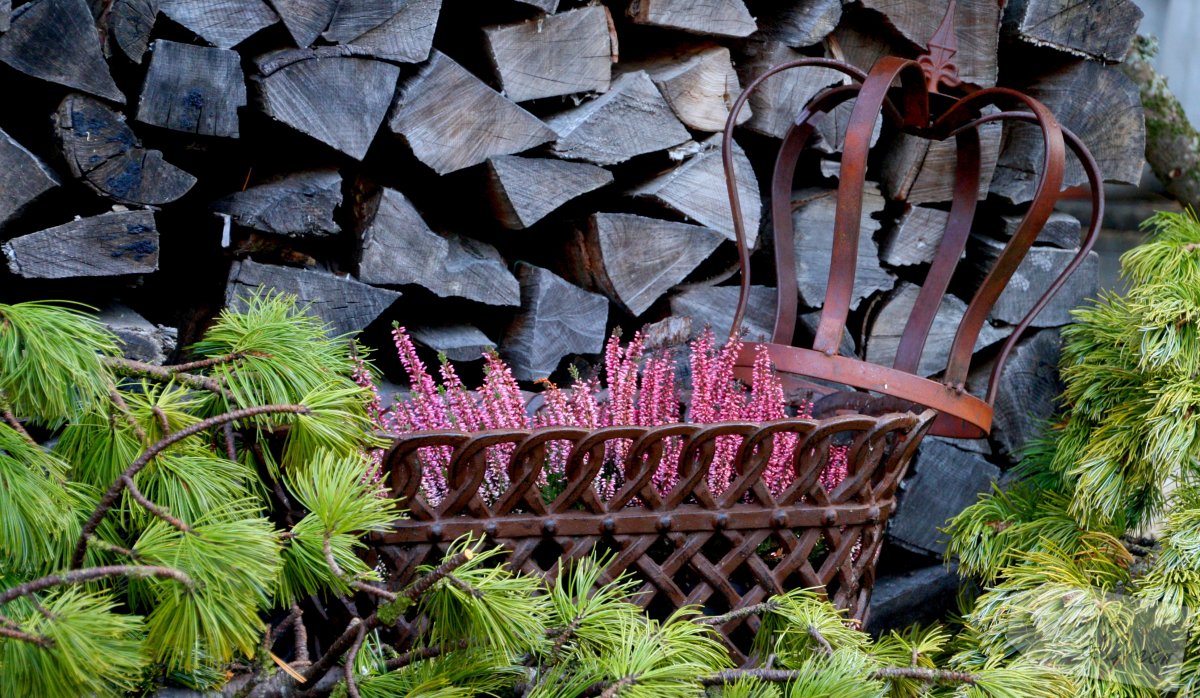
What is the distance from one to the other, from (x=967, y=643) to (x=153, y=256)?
105cm

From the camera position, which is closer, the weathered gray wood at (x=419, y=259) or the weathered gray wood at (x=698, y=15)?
the weathered gray wood at (x=419, y=259)

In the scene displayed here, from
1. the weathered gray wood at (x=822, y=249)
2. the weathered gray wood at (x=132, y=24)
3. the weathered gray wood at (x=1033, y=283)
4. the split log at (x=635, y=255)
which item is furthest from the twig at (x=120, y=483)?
the weathered gray wood at (x=1033, y=283)

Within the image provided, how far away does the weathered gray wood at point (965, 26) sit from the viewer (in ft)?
5.31

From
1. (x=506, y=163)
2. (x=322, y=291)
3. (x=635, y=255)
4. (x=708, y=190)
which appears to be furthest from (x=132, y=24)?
(x=708, y=190)

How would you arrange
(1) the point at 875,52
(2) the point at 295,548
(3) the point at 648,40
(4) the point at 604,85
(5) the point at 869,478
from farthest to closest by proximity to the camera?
1. (1) the point at 875,52
2. (3) the point at 648,40
3. (4) the point at 604,85
4. (5) the point at 869,478
5. (2) the point at 295,548

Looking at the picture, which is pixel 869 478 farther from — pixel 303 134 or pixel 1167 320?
pixel 303 134

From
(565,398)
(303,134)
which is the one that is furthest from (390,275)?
(565,398)

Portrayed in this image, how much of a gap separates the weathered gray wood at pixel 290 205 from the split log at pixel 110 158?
8cm

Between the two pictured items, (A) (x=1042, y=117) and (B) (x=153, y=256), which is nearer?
(B) (x=153, y=256)

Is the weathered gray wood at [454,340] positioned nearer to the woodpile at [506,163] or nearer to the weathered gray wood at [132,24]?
the woodpile at [506,163]

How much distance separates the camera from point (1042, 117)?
4.18ft

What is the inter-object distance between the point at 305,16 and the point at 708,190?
638 millimetres

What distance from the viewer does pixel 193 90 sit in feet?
3.64

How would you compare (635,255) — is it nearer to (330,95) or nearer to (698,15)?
(698,15)
